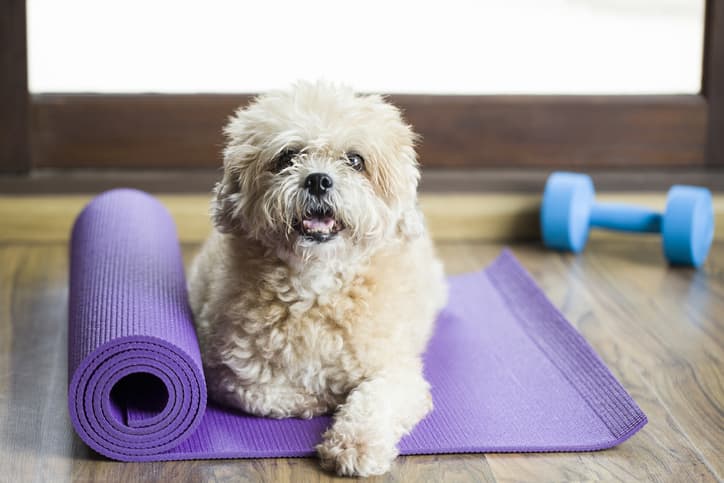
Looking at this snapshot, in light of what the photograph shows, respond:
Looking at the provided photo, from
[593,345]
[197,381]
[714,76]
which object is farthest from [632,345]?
[714,76]

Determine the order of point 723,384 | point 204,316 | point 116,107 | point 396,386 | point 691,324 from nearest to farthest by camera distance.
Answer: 1. point 396,386
2. point 204,316
3. point 723,384
4. point 691,324
5. point 116,107

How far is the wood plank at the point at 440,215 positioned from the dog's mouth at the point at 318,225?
141 centimetres

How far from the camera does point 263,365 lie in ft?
6.40

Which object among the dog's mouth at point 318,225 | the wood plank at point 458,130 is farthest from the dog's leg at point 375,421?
the wood plank at point 458,130

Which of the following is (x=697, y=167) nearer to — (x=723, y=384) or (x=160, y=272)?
(x=723, y=384)

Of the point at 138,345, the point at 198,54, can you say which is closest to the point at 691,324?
the point at 138,345

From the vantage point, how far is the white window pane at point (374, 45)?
323cm

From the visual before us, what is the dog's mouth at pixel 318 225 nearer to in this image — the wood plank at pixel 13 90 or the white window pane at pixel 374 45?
the white window pane at pixel 374 45

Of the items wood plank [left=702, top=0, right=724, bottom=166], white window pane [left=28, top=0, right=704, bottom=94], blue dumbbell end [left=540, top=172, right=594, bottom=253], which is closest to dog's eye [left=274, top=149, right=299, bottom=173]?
white window pane [left=28, top=0, right=704, bottom=94]

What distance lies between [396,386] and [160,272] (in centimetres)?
56

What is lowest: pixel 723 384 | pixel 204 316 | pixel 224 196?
pixel 723 384

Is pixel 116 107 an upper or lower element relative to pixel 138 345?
upper

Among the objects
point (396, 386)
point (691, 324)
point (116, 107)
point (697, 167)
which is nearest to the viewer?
point (396, 386)

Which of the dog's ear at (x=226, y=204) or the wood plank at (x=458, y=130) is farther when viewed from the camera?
the wood plank at (x=458, y=130)
